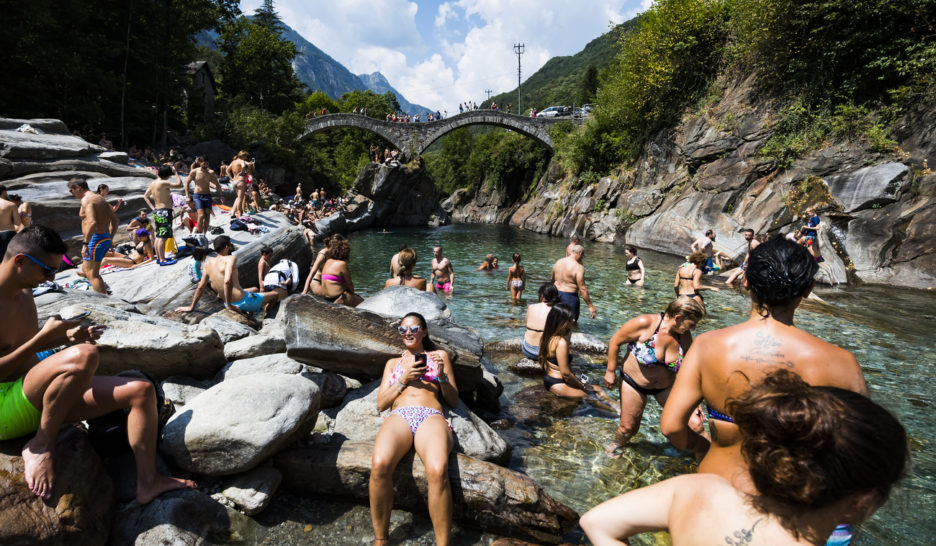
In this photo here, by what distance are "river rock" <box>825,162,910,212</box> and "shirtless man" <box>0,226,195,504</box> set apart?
18.9 metres

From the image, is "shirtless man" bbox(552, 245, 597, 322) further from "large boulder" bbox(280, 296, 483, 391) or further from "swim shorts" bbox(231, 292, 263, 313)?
"swim shorts" bbox(231, 292, 263, 313)

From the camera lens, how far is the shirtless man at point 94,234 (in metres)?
8.02

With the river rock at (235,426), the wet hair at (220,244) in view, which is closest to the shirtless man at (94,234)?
the wet hair at (220,244)

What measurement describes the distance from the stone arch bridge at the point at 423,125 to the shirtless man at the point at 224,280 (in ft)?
120

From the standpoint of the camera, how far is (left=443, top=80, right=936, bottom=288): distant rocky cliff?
526 inches

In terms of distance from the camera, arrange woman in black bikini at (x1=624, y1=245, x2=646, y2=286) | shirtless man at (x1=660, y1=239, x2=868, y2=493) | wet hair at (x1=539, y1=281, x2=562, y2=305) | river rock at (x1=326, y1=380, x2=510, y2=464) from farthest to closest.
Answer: woman in black bikini at (x1=624, y1=245, x2=646, y2=286) → wet hair at (x1=539, y1=281, x2=562, y2=305) → river rock at (x1=326, y1=380, x2=510, y2=464) → shirtless man at (x1=660, y1=239, x2=868, y2=493)

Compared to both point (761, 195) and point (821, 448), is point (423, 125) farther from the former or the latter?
point (821, 448)

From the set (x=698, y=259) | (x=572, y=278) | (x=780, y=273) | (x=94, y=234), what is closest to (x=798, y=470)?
(x=780, y=273)

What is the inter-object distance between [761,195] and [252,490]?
67.1 feet

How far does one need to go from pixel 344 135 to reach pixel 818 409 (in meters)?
58.2

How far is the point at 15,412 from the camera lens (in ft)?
9.14

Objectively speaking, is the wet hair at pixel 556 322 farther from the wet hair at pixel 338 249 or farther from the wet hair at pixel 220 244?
the wet hair at pixel 220 244

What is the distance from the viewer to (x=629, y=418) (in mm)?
4512

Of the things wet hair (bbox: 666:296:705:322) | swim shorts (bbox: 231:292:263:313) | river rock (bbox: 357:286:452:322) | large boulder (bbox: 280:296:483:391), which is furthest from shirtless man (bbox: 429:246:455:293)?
wet hair (bbox: 666:296:705:322)
